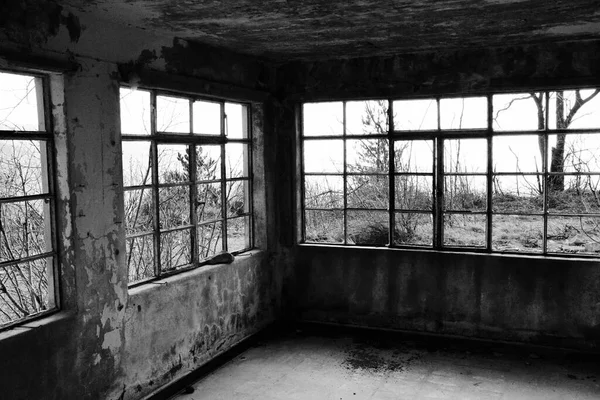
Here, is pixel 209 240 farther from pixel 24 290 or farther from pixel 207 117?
pixel 24 290

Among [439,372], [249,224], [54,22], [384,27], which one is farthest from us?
[249,224]

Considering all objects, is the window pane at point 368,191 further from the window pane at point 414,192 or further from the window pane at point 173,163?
the window pane at point 173,163

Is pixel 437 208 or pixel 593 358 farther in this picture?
pixel 437 208

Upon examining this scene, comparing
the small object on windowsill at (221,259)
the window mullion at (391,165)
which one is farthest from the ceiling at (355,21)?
the small object on windowsill at (221,259)

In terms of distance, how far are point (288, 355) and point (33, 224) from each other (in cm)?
267

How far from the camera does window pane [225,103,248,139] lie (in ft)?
17.4

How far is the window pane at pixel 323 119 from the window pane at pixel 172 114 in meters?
1.64

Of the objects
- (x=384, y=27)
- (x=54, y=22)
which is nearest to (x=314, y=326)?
(x=384, y=27)

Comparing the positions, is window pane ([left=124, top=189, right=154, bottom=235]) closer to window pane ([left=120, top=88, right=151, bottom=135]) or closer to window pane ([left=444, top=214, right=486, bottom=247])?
window pane ([left=120, top=88, right=151, bottom=135])

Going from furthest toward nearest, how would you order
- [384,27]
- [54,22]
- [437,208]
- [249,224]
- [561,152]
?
[249,224], [437,208], [561,152], [384,27], [54,22]

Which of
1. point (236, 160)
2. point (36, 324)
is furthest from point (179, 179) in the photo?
point (36, 324)

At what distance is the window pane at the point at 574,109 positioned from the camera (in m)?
5.00

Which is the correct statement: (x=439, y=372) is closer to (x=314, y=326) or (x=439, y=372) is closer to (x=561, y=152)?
(x=314, y=326)

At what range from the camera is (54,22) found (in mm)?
3285
